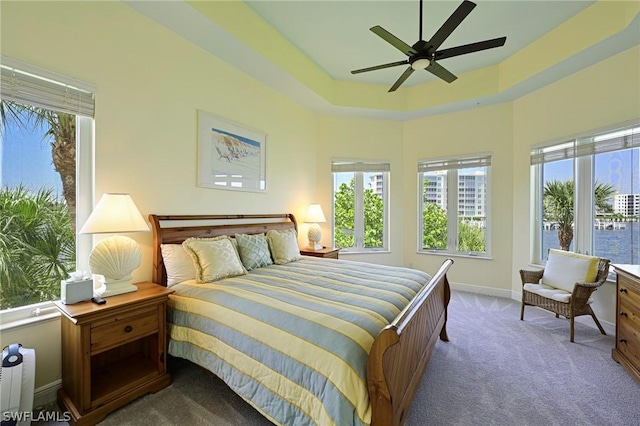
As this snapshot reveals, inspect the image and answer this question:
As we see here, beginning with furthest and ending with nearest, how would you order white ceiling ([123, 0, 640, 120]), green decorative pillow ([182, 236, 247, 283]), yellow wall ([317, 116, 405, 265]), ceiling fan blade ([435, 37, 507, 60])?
yellow wall ([317, 116, 405, 265])
white ceiling ([123, 0, 640, 120])
green decorative pillow ([182, 236, 247, 283])
ceiling fan blade ([435, 37, 507, 60])

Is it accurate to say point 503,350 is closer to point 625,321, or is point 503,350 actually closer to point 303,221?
point 625,321

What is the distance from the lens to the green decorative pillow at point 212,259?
2447mm

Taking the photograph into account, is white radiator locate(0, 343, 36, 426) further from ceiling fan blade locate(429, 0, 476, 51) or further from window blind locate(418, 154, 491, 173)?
window blind locate(418, 154, 491, 173)

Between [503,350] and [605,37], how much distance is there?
3356 millimetres

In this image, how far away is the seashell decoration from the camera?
1991mm

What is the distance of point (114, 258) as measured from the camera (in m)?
2.04

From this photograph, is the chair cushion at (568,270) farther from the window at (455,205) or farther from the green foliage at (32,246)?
the green foliage at (32,246)

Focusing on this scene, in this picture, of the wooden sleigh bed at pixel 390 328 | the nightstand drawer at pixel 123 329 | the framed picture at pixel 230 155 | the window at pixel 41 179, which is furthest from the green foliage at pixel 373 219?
the window at pixel 41 179

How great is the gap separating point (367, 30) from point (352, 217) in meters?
2.97

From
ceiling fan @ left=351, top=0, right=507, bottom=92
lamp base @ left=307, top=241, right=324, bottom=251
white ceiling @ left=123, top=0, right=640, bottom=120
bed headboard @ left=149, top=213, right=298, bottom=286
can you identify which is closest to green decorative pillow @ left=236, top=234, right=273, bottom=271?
bed headboard @ left=149, top=213, right=298, bottom=286

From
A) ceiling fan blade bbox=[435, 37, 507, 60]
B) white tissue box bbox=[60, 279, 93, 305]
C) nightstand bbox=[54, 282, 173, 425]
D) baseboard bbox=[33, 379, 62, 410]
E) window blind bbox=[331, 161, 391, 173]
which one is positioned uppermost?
ceiling fan blade bbox=[435, 37, 507, 60]

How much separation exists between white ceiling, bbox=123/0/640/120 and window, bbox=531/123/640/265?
3.13 feet

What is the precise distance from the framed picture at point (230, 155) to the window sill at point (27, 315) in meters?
1.59

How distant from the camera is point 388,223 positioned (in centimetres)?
519
